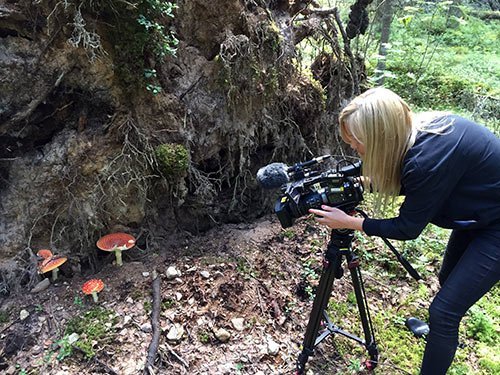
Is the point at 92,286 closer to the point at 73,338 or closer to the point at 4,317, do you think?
the point at 73,338

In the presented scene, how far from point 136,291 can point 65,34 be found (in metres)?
2.10

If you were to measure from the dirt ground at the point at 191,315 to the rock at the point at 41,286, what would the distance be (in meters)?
0.04

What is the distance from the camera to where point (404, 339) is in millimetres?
2963

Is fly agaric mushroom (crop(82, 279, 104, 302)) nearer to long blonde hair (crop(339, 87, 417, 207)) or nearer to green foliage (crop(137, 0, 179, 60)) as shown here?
green foliage (crop(137, 0, 179, 60))

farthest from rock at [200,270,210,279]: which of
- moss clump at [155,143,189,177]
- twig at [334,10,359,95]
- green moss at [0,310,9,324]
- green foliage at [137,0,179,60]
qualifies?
twig at [334,10,359,95]

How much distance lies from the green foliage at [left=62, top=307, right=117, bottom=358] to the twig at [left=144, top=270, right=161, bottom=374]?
30 cm

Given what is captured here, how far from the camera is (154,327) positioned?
2725 millimetres

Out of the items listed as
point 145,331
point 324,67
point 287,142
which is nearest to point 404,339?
point 145,331

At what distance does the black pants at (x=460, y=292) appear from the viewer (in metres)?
2.00

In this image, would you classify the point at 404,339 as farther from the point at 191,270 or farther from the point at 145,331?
the point at 145,331

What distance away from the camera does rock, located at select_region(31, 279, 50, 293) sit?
295cm

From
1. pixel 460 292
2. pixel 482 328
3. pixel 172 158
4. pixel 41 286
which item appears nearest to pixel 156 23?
pixel 172 158

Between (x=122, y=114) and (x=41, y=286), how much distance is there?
158 cm

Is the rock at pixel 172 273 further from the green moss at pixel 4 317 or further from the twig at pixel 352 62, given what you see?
the twig at pixel 352 62
